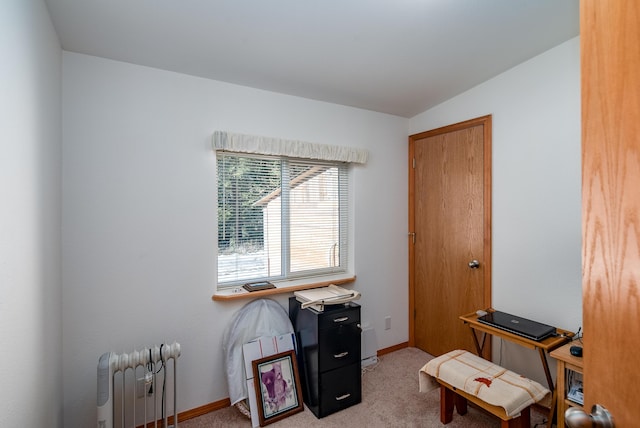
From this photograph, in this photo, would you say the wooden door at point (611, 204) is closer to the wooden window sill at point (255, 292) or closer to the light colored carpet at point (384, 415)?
the light colored carpet at point (384, 415)

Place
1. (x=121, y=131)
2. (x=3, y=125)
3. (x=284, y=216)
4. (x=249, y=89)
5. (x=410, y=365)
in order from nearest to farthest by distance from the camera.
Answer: (x=3, y=125), (x=121, y=131), (x=249, y=89), (x=284, y=216), (x=410, y=365)

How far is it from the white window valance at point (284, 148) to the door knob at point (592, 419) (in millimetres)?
2092

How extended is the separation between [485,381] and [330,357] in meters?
0.96

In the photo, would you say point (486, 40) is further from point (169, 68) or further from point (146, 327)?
point (146, 327)

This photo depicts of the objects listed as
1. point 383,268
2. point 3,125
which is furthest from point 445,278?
point 3,125

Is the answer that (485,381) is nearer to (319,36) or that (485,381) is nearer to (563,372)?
(563,372)

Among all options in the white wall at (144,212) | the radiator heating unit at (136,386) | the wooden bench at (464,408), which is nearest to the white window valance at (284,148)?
the white wall at (144,212)

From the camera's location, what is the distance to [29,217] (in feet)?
4.01

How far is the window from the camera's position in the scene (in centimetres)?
232

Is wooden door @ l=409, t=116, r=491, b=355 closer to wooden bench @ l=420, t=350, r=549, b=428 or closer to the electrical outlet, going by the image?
wooden bench @ l=420, t=350, r=549, b=428

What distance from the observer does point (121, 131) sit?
1894 millimetres

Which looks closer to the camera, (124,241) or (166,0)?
(166,0)

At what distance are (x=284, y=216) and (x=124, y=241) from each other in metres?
1.13

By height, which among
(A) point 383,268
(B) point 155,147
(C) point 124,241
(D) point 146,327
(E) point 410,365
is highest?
(B) point 155,147
